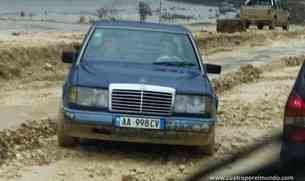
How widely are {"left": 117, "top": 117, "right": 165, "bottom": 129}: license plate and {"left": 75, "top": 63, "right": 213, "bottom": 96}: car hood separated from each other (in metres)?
0.41

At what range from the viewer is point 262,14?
1645 inches

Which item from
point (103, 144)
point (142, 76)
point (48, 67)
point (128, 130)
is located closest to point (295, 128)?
point (128, 130)

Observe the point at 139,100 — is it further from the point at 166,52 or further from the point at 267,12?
the point at 267,12

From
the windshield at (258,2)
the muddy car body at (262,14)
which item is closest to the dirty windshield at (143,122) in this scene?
the muddy car body at (262,14)

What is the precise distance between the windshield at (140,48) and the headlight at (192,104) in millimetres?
1005

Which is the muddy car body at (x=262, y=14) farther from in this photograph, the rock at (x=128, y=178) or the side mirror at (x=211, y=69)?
the rock at (x=128, y=178)

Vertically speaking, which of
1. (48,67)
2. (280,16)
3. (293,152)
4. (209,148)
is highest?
(293,152)

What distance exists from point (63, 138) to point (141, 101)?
1.03 metres

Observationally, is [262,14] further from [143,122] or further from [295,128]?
[295,128]

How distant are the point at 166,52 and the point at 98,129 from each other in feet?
5.91

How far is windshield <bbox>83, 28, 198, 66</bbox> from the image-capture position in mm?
8938

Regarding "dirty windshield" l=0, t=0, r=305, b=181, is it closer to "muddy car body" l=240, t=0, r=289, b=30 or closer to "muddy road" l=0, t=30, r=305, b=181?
"muddy road" l=0, t=30, r=305, b=181

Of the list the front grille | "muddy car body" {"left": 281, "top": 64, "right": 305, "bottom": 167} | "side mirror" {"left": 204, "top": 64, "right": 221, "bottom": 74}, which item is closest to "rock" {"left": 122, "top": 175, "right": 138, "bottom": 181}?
the front grille

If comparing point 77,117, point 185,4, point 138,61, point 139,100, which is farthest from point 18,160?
point 185,4
